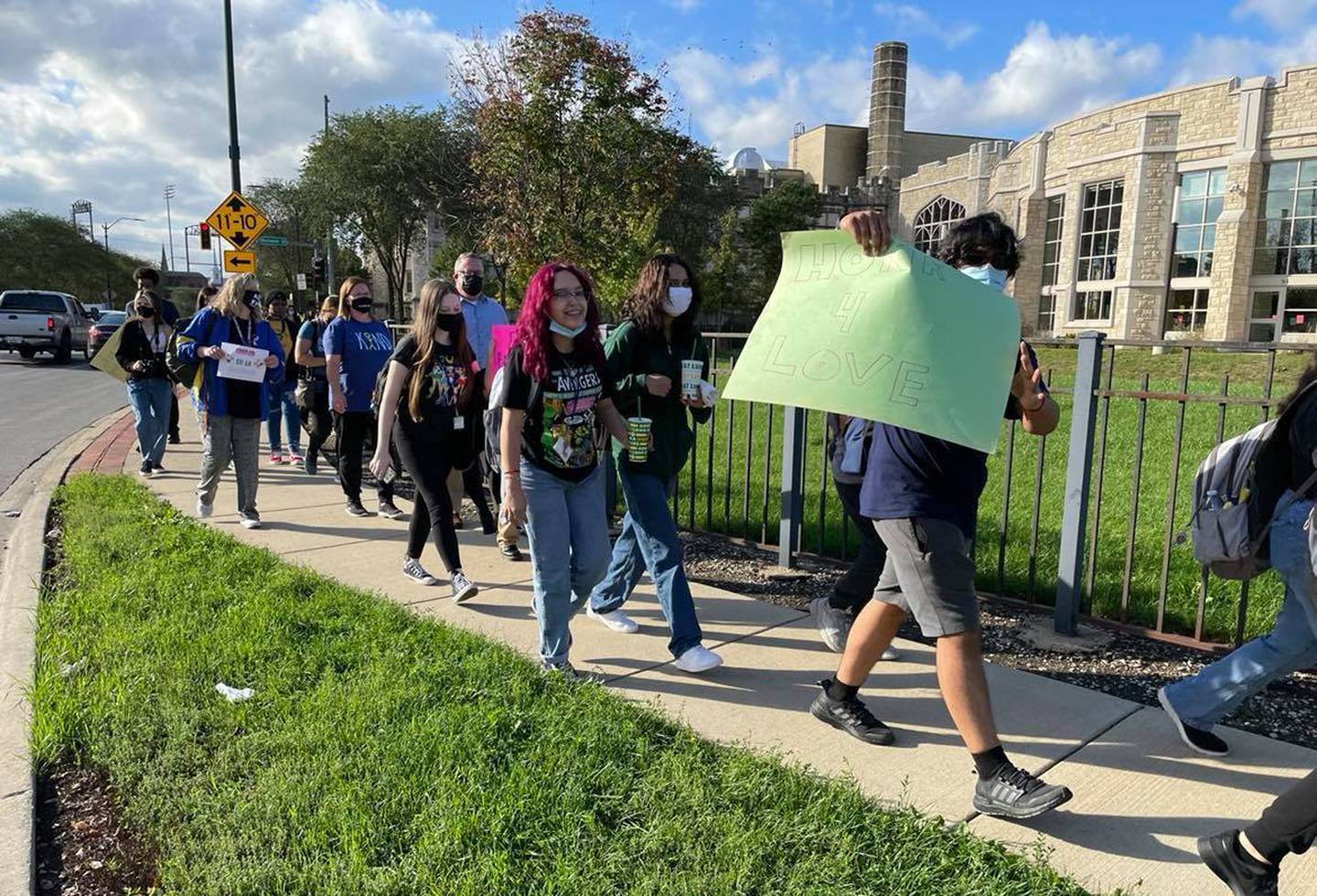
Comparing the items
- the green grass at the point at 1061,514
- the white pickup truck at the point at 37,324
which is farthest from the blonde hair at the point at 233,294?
the white pickup truck at the point at 37,324

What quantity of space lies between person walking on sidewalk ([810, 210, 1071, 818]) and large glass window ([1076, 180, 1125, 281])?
3649 cm

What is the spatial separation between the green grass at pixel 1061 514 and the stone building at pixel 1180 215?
718 inches

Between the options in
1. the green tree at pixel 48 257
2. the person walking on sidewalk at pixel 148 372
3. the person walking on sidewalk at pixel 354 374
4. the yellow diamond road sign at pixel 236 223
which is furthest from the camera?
the green tree at pixel 48 257

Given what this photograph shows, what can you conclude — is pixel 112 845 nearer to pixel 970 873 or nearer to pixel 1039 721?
pixel 970 873

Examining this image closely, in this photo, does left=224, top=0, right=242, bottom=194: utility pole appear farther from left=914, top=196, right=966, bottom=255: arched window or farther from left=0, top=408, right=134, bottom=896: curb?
left=914, top=196, right=966, bottom=255: arched window

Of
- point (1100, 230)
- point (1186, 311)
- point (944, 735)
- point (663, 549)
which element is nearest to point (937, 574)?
point (944, 735)

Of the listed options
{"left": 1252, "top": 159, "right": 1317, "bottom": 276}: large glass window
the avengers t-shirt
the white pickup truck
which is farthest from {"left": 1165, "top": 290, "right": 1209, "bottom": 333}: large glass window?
the white pickup truck

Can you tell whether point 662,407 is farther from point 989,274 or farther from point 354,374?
point 354,374

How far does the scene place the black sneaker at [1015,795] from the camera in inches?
105

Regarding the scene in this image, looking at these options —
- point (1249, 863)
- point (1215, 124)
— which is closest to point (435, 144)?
point (1215, 124)

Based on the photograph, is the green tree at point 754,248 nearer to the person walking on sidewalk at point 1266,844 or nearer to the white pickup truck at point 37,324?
the white pickup truck at point 37,324

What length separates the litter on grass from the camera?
11.6ft

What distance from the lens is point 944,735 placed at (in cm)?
341

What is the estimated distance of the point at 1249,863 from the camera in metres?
2.34
